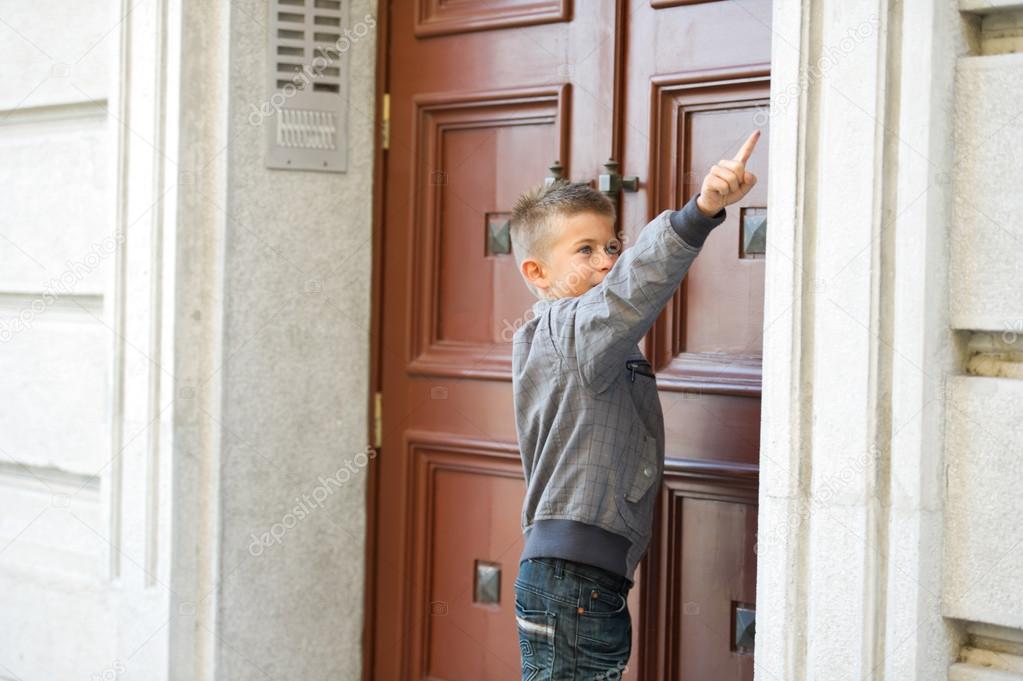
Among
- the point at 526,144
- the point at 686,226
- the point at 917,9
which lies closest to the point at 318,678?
the point at 526,144

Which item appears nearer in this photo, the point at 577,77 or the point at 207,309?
the point at 577,77

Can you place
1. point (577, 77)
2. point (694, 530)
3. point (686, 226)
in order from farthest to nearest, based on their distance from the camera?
point (577, 77)
point (694, 530)
point (686, 226)

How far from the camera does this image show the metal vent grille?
3660 millimetres

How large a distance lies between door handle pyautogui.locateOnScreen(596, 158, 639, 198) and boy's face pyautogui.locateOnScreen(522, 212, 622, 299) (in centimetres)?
47

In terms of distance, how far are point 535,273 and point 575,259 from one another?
11 cm

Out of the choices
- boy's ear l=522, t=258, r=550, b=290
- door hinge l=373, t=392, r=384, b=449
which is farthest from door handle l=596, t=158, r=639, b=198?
door hinge l=373, t=392, r=384, b=449

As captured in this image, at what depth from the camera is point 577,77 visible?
3309 millimetres

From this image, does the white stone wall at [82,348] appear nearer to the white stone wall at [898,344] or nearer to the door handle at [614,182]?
the door handle at [614,182]

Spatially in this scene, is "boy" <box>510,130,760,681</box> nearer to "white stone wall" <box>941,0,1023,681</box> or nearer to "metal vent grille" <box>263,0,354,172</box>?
"white stone wall" <box>941,0,1023,681</box>

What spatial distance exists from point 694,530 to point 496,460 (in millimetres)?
713

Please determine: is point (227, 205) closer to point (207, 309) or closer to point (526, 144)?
point (207, 309)

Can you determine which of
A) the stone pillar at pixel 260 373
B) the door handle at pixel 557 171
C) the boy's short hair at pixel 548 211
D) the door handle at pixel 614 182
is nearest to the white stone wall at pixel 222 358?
the stone pillar at pixel 260 373

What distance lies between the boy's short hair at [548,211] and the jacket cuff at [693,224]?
404 mm

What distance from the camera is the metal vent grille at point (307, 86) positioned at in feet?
12.0
